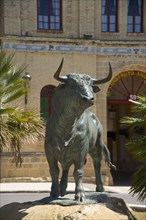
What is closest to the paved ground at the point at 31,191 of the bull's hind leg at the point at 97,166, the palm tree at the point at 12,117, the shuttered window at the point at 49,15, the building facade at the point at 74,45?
the building facade at the point at 74,45

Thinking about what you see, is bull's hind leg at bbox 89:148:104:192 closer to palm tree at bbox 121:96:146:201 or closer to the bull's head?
palm tree at bbox 121:96:146:201

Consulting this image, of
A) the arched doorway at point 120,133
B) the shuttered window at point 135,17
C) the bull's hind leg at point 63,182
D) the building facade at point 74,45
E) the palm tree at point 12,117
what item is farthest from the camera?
the arched doorway at point 120,133

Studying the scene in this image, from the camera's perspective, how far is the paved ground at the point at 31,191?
20.1 m

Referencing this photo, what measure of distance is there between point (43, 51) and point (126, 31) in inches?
158

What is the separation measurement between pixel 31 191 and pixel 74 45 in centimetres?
742

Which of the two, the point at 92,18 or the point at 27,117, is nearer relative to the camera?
the point at 27,117

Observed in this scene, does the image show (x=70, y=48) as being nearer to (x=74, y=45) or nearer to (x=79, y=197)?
(x=74, y=45)

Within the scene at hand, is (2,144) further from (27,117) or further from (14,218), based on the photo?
(14,218)

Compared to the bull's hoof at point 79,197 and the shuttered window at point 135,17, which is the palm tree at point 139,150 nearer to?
the bull's hoof at point 79,197

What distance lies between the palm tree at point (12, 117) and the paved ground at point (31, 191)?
18.8ft

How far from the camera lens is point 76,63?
26547 millimetres

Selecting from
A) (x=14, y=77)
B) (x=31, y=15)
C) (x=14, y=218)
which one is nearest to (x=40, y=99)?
(x=31, y=15)

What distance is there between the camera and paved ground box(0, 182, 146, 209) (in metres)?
20.1

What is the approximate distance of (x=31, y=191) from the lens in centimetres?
2233
